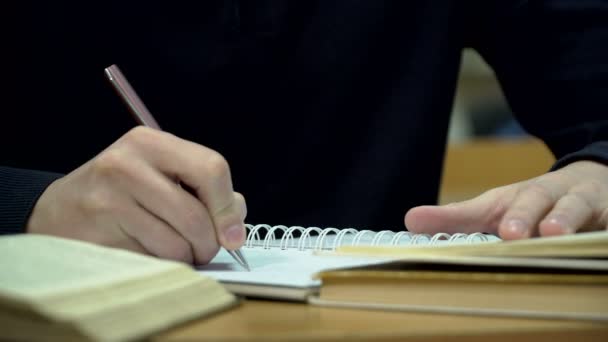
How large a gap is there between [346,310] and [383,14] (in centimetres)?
83

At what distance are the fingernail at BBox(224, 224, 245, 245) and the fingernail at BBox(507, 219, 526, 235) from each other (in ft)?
0.69

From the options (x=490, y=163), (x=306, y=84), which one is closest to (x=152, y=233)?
(x=306, y=84)

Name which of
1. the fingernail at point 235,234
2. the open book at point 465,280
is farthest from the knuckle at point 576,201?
the fingernail at point 235,234

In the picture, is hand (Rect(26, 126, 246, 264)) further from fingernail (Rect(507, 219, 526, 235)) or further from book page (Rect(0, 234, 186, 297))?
fingernail (Rect(507, 219, 526, 235))

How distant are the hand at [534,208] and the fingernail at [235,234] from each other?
18cm

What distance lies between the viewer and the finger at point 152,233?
56cm

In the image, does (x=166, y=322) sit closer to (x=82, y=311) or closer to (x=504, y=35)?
(x=82, y=311)

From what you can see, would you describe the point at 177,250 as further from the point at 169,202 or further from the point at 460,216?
the point at 460,216

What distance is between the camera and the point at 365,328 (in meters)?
0.40

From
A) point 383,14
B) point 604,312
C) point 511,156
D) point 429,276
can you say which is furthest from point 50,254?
point 511,156

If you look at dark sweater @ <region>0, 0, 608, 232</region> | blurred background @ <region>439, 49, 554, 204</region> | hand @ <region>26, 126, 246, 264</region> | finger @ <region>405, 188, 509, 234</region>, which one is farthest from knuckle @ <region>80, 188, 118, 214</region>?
blurred background @ <region>439, 49, 554, 204</region>

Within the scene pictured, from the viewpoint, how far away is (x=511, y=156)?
2.71 meters

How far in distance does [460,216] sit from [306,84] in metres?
0.52

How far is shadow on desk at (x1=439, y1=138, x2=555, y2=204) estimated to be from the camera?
8.85ft
